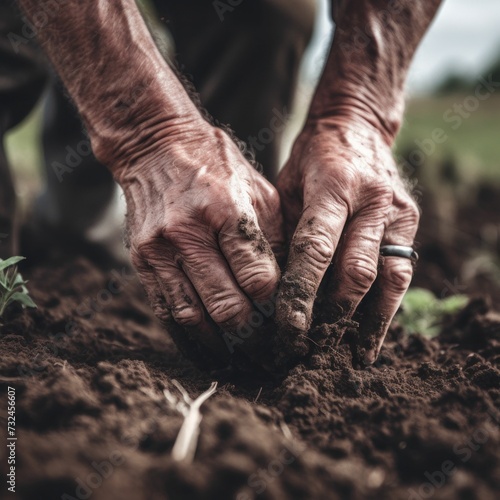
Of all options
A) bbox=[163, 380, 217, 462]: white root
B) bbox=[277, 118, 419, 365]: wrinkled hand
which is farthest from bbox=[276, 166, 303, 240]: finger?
bbox=[163, 380, 217, 462]: white root

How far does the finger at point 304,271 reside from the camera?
1.44 m

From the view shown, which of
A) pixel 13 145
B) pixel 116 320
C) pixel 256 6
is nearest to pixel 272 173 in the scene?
pixel 256 6

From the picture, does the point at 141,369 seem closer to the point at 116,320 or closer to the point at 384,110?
the point at 116,320

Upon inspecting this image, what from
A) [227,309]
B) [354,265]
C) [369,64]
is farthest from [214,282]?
[369,64]

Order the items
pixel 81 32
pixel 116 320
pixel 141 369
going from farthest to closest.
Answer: pixel 116 320 → pixel 81 32 → pixel 141 369

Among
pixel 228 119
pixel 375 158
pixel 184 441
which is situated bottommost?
pixel 228 119

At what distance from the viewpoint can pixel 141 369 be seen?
4.76 ft

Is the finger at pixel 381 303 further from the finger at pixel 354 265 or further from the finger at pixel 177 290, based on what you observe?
the finger at pixel 177 290

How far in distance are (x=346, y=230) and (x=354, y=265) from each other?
0.14 m

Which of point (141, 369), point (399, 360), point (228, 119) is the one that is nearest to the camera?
point (141, 369)

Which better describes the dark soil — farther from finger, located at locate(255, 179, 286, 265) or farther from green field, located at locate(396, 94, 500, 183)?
green field, located at locate(396, 94, 500, 183)

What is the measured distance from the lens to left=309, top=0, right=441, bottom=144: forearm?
1.85 metres

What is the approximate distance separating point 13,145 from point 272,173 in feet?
14.1

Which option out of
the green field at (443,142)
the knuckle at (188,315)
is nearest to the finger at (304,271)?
the knuckle at (188,315)
